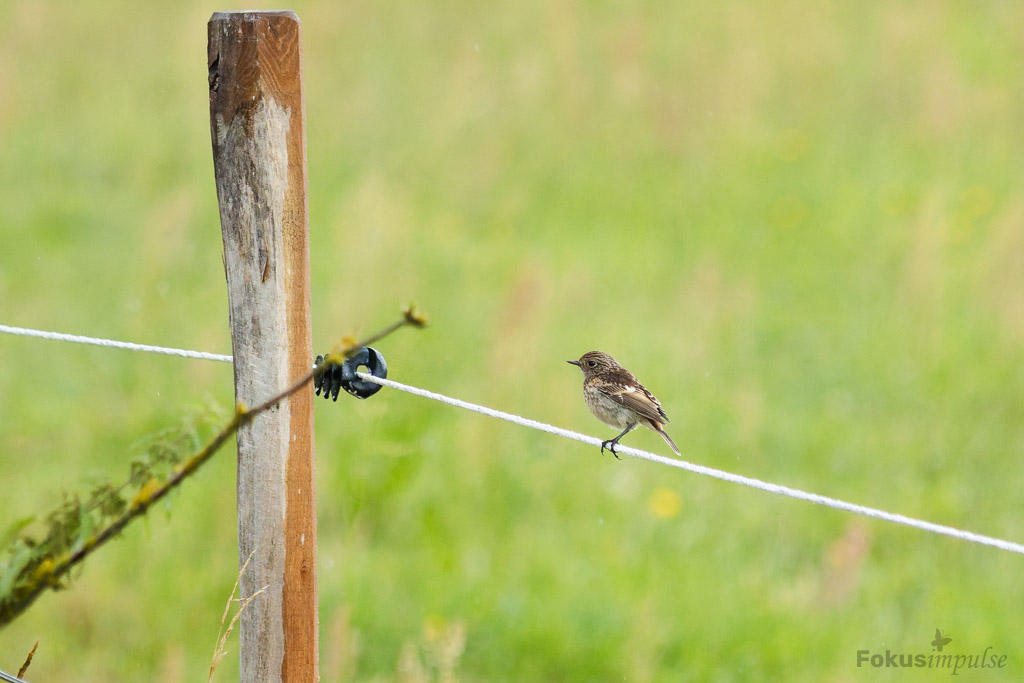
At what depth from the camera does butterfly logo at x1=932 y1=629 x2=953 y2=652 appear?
5.11 m

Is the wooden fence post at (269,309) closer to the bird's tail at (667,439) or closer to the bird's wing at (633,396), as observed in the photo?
the bird's tail at (667,439)

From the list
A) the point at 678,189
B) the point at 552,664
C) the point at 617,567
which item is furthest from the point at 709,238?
the point at 552,664

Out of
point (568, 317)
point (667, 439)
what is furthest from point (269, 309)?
point (568, 317)

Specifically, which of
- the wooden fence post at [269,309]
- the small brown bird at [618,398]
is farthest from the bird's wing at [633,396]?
the wooden fence post at [269,309]

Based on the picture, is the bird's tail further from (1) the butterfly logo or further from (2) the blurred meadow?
(1) the butterfly logo

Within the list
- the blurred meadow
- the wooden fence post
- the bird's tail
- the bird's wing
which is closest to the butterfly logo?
the blurred meadow

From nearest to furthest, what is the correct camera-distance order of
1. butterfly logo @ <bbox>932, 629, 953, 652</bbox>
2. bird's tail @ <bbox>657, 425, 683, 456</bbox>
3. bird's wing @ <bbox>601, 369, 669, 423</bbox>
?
bird's tail @ <bbox>657, 425, 683, 456</bbox> → bird's wing @ <bbox>601, 369, 669, 423</bbox> → butterfly logo @ <bbox>932, 629, 953, 652</bbox>

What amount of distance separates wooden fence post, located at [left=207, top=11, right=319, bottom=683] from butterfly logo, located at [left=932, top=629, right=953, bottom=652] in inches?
134

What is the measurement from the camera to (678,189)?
10.1 m

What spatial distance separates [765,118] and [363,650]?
784 centimetres

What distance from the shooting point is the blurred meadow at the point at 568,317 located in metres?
5.20

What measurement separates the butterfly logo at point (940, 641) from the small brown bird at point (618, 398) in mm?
1527

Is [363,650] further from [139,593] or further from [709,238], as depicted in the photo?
[709,238]

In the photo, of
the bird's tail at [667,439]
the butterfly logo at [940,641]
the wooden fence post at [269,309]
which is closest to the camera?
the wooden fence post at [269,309]
